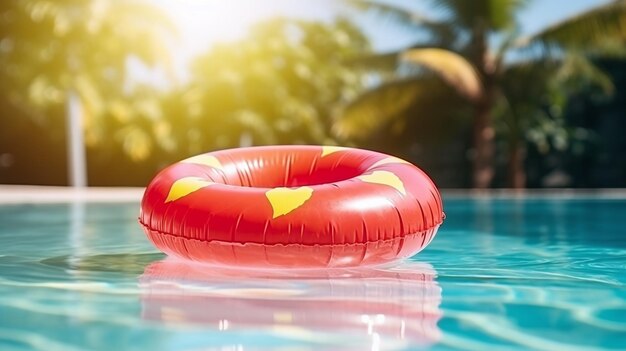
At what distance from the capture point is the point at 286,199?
331 cm

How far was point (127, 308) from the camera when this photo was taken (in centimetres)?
269

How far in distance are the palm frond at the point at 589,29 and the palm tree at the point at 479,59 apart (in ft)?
0.04

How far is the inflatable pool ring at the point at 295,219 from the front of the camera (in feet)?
10.8

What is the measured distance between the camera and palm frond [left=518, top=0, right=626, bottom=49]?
10.7 m

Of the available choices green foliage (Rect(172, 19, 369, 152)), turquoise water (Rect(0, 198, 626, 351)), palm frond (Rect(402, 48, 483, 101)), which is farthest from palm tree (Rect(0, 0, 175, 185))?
turquoise water (Rect(0, 198, 626, 351))

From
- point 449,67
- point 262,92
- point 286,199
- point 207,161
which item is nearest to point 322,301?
point 286,199

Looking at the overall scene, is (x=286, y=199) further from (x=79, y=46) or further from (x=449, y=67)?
(x=79, y=46)

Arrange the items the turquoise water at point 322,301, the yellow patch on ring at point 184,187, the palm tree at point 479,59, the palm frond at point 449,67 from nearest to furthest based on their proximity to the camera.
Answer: the turquoise water at point 322,301
the yellow patch on ring at point 184,187
the palm frond at point 449,67
the palm tree at point 479,59

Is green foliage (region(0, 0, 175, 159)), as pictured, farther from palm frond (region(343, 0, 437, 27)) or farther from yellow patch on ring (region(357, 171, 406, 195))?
yellow patch on ring (region(357, 171, 406, 195))

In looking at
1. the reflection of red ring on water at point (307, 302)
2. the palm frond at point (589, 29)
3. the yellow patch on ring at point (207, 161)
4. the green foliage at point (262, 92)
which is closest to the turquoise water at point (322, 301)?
the reflection of red ring on water at point (307, 302)

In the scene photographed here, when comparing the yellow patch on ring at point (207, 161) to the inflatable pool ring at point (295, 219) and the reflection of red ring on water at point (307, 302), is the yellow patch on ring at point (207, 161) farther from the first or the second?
the reflection of red ring on water at point (307, 302)

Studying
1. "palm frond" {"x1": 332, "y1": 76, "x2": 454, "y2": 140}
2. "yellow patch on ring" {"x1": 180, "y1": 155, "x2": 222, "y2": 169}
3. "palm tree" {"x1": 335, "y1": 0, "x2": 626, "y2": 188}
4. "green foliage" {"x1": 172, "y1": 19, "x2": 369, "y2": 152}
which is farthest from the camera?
"green foliage" {"x1": 172, "y1": 19, "x2": 369, "y2": 152}

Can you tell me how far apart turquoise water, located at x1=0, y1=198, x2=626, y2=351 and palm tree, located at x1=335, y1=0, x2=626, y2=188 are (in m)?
6.59

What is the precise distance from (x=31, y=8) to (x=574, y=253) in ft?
39.4
